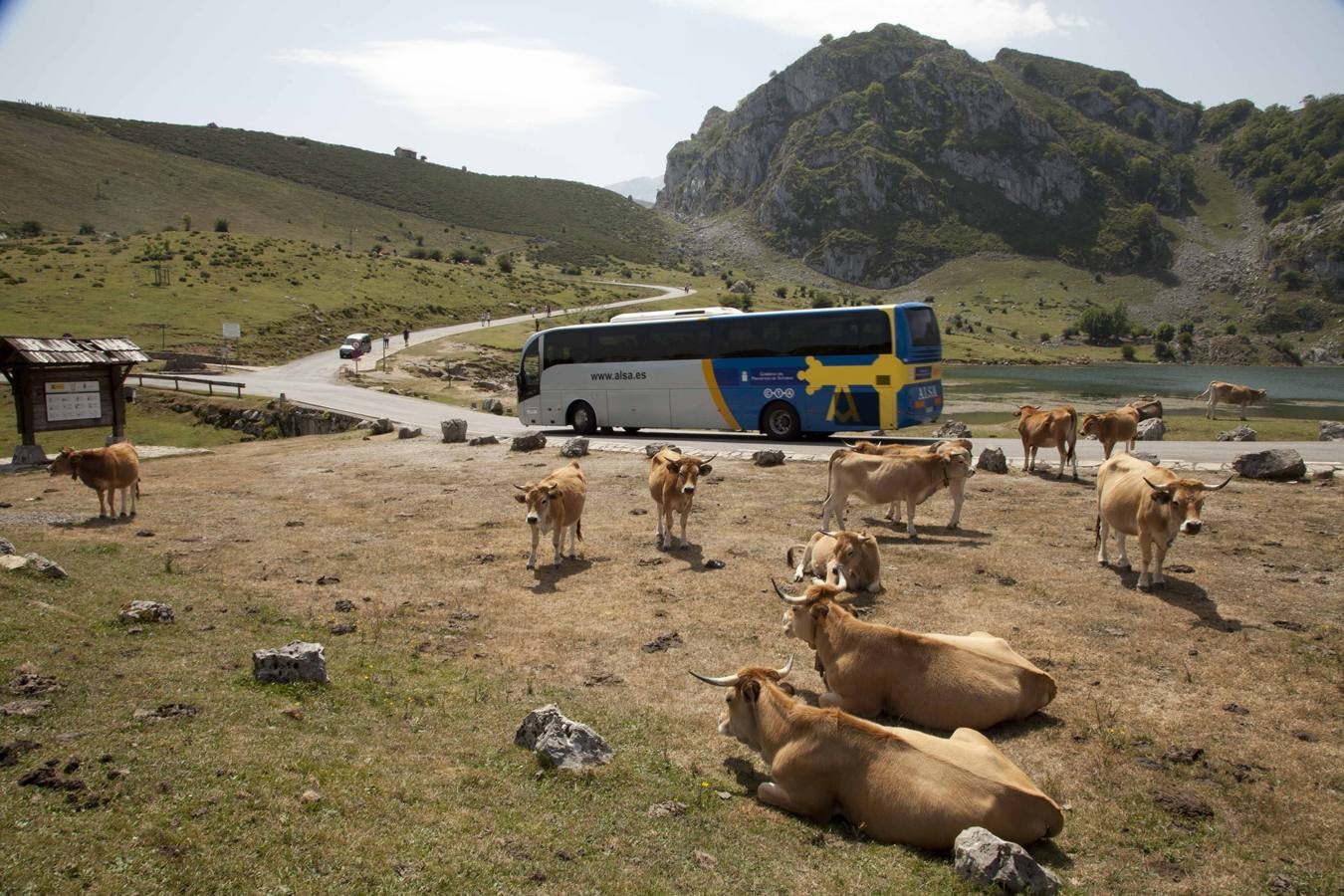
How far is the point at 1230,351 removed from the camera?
122 metres

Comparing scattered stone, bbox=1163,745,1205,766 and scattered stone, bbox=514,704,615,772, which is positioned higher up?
scattered stone, bbox=514,704,615,772

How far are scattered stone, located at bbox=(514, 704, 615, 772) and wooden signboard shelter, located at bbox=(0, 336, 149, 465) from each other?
2517cm

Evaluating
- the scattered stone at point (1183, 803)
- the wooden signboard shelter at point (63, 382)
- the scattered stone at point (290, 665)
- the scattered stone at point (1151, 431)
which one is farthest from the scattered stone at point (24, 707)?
the scattered stone at point (1151, 431)

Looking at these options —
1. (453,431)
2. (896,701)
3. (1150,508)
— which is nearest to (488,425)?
(453,431)

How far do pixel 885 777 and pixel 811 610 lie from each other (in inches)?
104

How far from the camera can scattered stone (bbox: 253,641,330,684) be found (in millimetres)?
8422

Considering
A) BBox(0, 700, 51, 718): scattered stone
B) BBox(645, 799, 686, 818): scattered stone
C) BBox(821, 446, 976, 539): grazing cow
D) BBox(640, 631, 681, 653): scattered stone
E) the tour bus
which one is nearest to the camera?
BBox(645, 799, 686, 818): scattered stone

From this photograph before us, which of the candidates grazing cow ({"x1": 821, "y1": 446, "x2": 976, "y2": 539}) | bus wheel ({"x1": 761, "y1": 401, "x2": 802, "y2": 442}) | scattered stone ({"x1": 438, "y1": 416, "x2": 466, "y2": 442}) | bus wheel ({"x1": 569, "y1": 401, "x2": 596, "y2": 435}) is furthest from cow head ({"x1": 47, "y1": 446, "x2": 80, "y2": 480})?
bus wheel ({"x1": 761, "y1": 401, "x2": 802, "y2": 442})

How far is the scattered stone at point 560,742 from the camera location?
7094 mm

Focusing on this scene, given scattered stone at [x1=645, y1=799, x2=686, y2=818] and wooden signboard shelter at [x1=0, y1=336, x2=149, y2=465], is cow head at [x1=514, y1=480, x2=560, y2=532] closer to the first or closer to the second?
Answer: scattered stone at [x1=645, y1=799, x2=686, y2=818]

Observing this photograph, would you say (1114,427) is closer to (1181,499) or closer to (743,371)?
(1181,499)

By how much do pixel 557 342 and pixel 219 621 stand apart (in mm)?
23662

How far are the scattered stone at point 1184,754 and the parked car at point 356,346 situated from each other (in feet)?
183

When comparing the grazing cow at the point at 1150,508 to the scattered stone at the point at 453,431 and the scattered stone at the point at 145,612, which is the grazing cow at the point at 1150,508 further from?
the scattered stone at the point at 453,431
